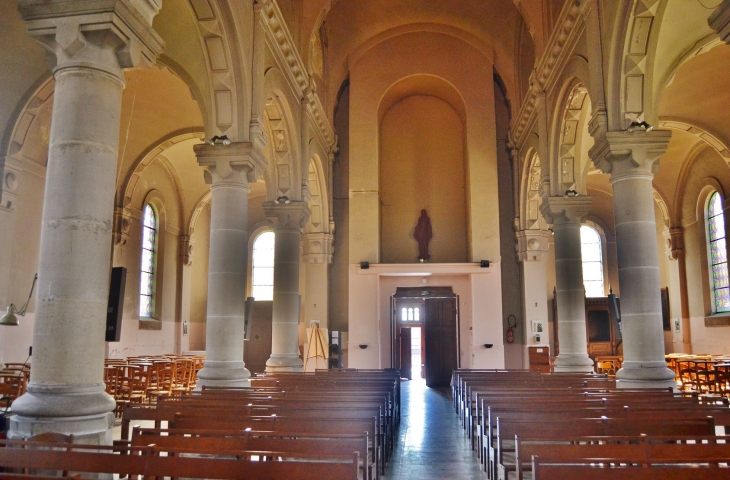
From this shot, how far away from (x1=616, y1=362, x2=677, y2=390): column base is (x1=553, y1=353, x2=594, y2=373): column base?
13.0 feet

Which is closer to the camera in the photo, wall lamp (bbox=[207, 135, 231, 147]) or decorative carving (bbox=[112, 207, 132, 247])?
wall lamp (bbox=[207, 135, 231, 147])

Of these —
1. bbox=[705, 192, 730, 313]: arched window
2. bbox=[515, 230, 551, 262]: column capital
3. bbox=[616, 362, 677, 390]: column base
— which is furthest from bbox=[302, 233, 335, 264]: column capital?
bbox=[705, 192, 730, 313]: arched window

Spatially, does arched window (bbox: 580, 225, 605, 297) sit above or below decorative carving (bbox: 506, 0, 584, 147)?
below

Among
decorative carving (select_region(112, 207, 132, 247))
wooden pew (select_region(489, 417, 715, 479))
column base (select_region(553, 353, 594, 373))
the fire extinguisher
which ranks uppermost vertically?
decorative carving (select_region(112, 207, 132, 247))

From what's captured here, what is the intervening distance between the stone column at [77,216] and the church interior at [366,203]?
0.07 feet

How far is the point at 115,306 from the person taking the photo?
6203 millimetres

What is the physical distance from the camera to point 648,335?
9.12m

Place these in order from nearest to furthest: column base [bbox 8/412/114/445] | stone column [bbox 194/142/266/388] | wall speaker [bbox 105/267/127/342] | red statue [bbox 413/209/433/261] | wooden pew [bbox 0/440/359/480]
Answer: wooden pew [bbox 0/440/359/480] < column base [bbox 8/412/114/445] < wall speaker [bbox 105/267/127/342] < stone column [bbox 194/142/266/388] < red statue [bbox 413/209/433/261]

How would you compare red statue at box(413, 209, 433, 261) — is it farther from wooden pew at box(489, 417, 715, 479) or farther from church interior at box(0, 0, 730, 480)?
wooden pew at box(489, 417, 715, 479)

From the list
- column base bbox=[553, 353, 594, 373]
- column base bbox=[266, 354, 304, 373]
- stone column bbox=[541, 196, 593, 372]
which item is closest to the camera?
column base bbox=[553, 353, 594, 373]

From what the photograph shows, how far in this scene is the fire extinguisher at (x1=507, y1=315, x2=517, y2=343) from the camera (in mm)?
19094

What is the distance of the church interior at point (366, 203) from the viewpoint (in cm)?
545

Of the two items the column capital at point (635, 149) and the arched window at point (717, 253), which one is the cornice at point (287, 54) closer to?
the column capital at point (635, 149)

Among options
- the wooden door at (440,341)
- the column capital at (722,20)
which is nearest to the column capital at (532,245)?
the wooden door at (440,341)
